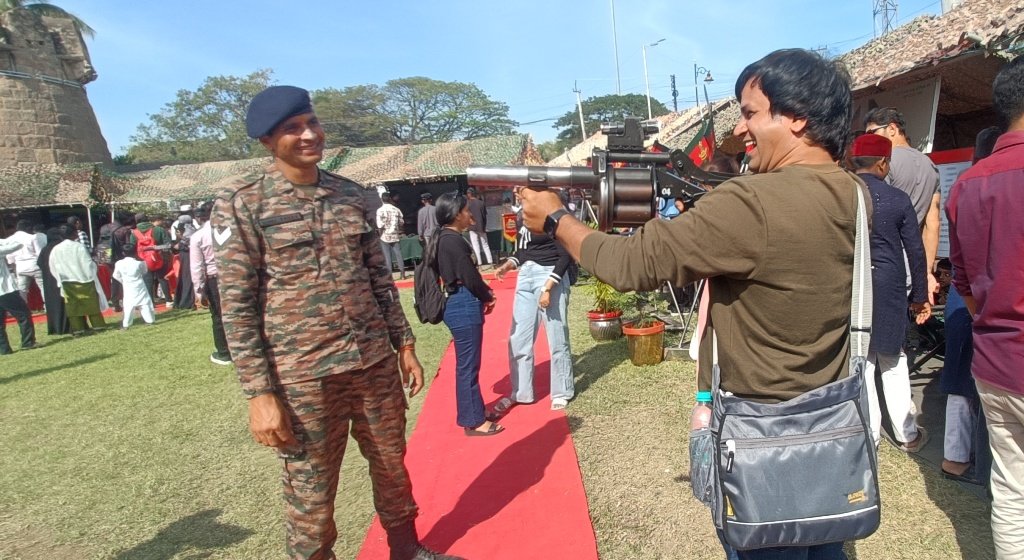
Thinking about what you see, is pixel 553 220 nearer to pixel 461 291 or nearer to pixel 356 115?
pixel 461 291

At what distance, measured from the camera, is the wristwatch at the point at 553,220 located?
5.24ft

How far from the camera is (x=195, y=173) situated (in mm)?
19406

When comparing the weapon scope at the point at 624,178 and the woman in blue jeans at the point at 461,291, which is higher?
the weapon scope at the point at 624,178

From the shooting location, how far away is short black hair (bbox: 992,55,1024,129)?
2.08m

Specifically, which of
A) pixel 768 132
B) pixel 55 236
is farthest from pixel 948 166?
pixel 55 236

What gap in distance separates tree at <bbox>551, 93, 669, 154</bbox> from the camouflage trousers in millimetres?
64429

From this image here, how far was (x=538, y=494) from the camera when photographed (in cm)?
347

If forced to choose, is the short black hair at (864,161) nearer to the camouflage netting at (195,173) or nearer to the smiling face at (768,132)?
the smiling face at (768,132)

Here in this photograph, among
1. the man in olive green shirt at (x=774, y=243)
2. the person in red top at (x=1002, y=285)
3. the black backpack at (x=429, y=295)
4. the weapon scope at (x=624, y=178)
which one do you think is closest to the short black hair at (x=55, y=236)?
the black backpack at (x=429, y=295)

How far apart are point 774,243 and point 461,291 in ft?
10.0

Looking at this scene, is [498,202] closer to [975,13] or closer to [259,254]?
[975,13]

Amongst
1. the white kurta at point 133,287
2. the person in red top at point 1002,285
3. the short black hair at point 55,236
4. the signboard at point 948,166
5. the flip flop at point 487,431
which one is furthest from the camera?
the white kurta at point 133,287

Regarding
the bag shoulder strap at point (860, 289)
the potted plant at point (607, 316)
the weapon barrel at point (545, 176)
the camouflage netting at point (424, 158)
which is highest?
the camouflage netting at point (424, 158)

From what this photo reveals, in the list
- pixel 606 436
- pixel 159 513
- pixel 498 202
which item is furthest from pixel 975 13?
pixel 498 202
